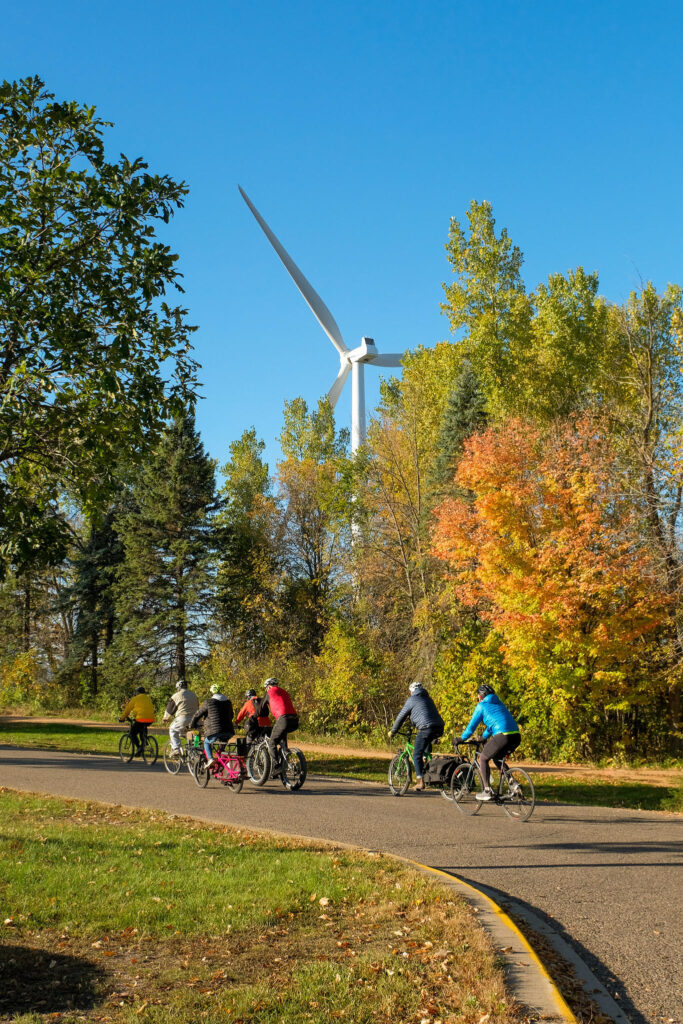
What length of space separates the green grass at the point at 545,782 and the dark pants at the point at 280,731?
122 inches

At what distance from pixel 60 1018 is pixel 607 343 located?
136 ft

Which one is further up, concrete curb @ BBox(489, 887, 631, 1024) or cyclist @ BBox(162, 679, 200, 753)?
cyclist @ BBox(162, 679, 200, 753)

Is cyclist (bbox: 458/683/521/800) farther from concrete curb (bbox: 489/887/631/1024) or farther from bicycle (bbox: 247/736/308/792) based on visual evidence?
concrete curb (bbox: 489/887/631/1024)

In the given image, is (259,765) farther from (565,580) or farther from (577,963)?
(577,963)

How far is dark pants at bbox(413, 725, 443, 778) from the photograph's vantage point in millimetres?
13996

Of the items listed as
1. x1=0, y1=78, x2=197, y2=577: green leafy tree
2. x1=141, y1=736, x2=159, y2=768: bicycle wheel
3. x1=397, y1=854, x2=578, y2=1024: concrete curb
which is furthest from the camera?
x1=141, y1=736, x2=159, y2=768: bicycle wheel

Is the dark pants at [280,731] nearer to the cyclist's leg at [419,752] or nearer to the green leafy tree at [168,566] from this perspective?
the cyclist's leg at [419,752]

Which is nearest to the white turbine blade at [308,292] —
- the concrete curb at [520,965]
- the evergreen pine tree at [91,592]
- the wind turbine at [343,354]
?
the wind turbine at [343,354]

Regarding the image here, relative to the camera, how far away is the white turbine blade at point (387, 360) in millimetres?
45469

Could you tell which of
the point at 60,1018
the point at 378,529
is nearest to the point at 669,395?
the point at 378,529

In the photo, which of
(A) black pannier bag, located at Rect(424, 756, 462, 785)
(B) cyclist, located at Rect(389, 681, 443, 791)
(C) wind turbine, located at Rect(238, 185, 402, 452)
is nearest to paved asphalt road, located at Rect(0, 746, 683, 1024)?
(A) black pannier bag, located at Rect(424, 756, 462, 785)

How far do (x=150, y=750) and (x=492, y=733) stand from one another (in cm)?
1126

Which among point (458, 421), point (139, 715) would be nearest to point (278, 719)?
point (139, 715)

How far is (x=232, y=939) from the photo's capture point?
636 centimetres
